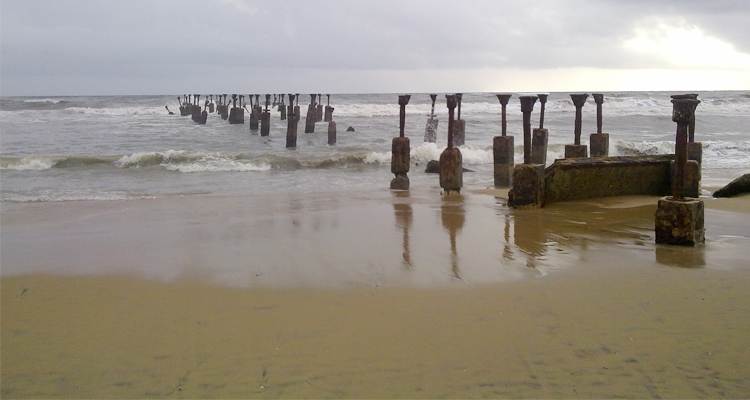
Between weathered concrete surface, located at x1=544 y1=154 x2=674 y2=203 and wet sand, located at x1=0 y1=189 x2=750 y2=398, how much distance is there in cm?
126

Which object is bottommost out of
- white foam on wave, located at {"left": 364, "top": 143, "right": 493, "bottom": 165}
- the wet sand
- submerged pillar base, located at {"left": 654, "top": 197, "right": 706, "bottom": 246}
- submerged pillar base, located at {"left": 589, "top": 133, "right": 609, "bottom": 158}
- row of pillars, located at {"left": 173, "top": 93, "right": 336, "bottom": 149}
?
the wet sand

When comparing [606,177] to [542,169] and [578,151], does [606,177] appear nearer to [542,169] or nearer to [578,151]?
[542,169]

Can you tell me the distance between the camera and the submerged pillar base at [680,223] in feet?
16.0

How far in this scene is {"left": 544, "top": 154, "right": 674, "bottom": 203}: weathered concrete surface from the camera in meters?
7.32

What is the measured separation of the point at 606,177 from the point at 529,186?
1.21 m

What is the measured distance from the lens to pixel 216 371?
2.78m

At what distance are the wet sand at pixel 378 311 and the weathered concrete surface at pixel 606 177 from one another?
1259 millimetres

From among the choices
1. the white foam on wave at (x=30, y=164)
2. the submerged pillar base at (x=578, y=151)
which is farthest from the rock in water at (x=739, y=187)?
the white foam on wave at (x=30, y=164)

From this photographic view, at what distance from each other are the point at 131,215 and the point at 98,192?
3720 mm

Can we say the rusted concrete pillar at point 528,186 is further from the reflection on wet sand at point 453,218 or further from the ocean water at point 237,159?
the ocean water at point 237,159

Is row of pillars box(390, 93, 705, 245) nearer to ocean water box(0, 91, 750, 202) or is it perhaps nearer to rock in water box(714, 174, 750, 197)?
rock in water box(714, 174, 750, 197)

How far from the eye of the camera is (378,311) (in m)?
3.47

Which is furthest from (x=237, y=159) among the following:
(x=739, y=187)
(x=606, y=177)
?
(x=739, y=187)

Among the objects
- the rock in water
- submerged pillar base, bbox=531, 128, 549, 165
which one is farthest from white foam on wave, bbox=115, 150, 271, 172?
the rock in water
